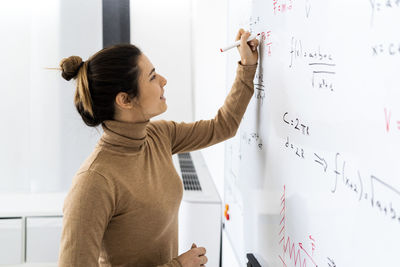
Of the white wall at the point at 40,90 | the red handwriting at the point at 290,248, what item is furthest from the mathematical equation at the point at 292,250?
the white wall at the point at 40,90

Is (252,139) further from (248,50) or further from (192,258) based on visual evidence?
(192,258)

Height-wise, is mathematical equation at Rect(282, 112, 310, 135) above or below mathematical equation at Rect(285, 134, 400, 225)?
above

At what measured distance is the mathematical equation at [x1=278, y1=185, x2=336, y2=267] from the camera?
2.25 feet

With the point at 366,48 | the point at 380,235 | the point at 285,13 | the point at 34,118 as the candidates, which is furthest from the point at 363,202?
the point at 34,118

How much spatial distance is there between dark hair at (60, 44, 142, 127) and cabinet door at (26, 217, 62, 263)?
5.65 ft

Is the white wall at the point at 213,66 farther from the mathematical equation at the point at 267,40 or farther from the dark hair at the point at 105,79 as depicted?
the dark hair at the point at 105,79

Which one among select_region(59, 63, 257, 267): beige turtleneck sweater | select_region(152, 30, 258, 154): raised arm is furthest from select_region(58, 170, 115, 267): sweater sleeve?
select_region(152, 30, 258, 154): raised arm

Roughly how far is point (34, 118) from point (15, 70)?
0.35 m

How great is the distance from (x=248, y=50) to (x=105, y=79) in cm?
39

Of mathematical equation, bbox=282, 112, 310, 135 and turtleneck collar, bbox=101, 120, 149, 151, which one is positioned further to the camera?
turtleneck collar, bbox=101, 120, 149, 151

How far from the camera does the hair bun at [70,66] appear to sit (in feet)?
3.44

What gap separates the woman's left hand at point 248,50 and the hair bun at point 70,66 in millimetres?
445

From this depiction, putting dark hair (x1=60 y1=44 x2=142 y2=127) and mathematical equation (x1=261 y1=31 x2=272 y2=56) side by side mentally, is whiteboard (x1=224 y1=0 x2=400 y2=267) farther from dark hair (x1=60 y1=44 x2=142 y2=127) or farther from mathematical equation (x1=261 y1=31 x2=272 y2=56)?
dark hair (x1=60 y1=44 x2=142 y2=127)

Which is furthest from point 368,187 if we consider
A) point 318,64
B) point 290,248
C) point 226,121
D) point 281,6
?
point 226,121
